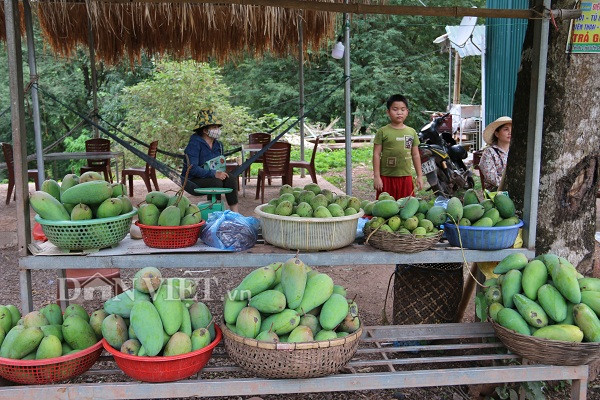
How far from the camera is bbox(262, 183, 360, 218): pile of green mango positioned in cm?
224

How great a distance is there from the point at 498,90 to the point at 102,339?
9661mm

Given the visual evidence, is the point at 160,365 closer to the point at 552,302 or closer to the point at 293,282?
the point at 293,282

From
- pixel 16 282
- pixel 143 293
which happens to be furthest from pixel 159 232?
pixel 16 282

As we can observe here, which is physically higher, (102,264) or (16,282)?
(102,264)

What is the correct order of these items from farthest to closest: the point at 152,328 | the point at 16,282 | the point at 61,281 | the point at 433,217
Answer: the point at 16,282
the point at 61,281
the point at 433,217
the point at 152,328

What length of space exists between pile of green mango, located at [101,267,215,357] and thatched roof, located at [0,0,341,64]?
3782 millimetres

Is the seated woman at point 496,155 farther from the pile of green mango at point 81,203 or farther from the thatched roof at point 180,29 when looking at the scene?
the thatched roof at point 180,29

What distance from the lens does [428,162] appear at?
6.23 m

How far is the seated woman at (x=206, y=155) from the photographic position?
448cm

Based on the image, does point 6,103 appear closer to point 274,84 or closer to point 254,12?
point 274,84

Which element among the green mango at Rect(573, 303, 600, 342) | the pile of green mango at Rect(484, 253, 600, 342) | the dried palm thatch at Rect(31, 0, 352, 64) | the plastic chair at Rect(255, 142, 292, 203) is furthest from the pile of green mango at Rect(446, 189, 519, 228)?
the plastic chair at Rect(255, 142, 292, 203)

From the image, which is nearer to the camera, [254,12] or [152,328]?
[152,328]

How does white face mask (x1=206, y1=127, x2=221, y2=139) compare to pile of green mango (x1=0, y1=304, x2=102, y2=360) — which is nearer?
pile of green mango (x1=0, y1=304, x2=102, y2=360)

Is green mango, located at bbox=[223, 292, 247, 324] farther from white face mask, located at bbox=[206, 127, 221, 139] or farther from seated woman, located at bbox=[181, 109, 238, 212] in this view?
white face mask, located at bbox=[206, 127, 221, 139]
